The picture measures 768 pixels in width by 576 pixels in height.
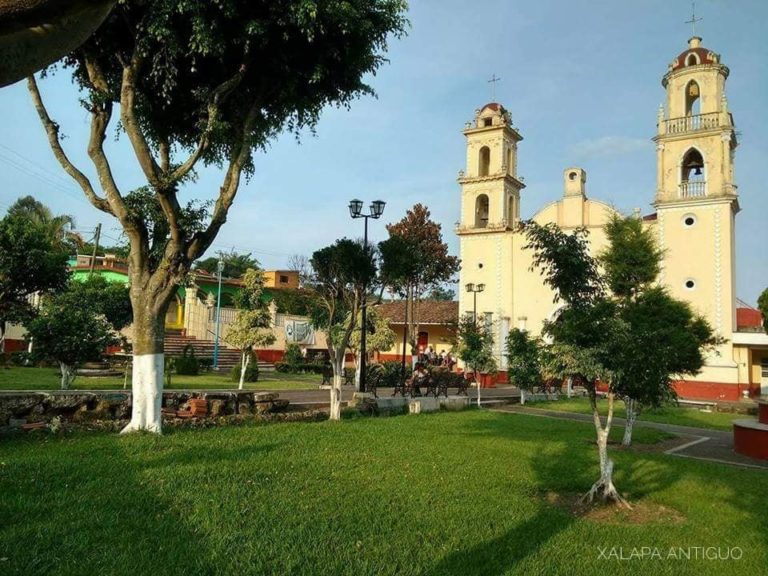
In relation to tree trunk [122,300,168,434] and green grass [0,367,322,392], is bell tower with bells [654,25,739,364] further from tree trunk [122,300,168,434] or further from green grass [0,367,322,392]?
tree trunk [122,300,168,434]

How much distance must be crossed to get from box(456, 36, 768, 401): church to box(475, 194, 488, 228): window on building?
0.06 m

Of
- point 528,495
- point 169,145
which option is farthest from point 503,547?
point 169,145

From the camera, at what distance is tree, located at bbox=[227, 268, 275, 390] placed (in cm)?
1847

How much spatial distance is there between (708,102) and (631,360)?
1015 inches

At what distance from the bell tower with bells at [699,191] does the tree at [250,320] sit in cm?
1820

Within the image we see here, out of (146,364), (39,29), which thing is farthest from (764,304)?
(39,29)

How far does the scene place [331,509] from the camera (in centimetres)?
530

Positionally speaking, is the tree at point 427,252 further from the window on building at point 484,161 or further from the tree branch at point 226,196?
the tree branch at point 226,196

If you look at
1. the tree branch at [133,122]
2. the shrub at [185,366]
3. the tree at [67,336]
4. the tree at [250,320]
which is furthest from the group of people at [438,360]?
the tree branch at [133,122]

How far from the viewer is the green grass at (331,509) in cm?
405

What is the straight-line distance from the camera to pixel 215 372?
85.0 ft

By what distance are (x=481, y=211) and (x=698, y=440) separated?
21.3 meters

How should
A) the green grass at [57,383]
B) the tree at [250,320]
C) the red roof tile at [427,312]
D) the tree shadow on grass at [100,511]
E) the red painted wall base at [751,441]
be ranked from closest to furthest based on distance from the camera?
the tree shadow on grass at [100,511] < the red painted wall base at [751,441] < the green grass at [57,383] < the tree at [250,320] < the red roof tile at [427,312]

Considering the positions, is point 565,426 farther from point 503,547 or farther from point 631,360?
point 503,547
